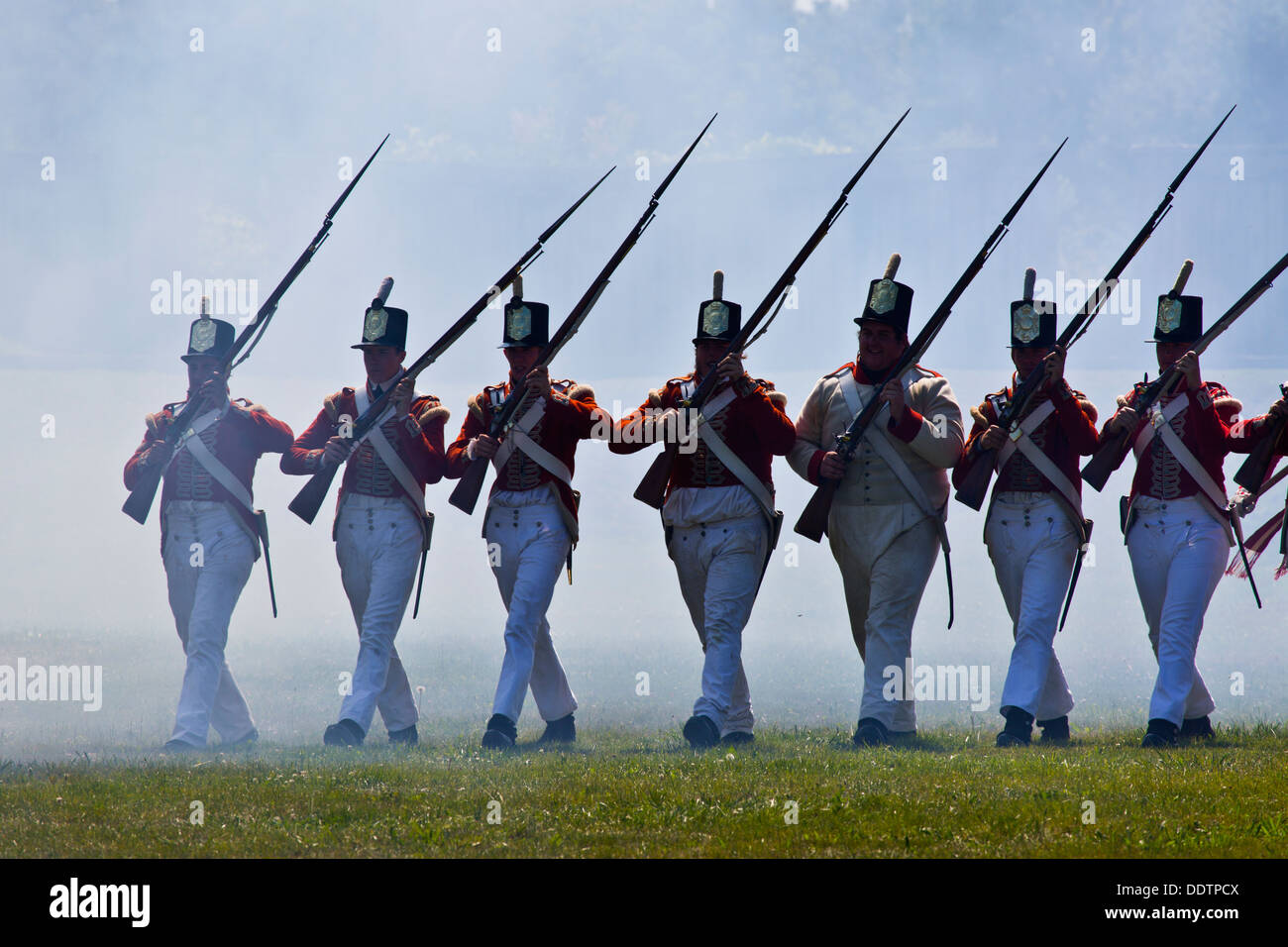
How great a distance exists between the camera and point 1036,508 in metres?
12.4

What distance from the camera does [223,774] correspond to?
10406 mm

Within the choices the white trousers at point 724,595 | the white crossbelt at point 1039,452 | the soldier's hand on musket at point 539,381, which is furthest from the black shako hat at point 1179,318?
the soldier's hand on musket at point 539,381

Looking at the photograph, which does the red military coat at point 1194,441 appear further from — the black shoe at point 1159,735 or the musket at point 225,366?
the musket at point 225,366

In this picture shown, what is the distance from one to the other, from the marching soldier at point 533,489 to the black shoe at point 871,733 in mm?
2562

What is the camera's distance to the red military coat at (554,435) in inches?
501

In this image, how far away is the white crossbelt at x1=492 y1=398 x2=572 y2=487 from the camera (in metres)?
12.7

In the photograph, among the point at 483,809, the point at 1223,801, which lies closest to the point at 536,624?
the point at 483,809

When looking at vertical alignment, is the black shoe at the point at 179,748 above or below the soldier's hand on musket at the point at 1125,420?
below

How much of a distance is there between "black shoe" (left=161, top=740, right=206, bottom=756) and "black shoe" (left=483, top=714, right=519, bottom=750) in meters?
2.62

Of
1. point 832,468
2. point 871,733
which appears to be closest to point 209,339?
point 832,468

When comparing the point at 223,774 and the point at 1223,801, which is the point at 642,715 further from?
the point at 1223,801

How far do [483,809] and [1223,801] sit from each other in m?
4.46

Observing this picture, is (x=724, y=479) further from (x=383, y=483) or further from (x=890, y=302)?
(x=383, y=483)

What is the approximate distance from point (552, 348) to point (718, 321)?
145 centimetres
